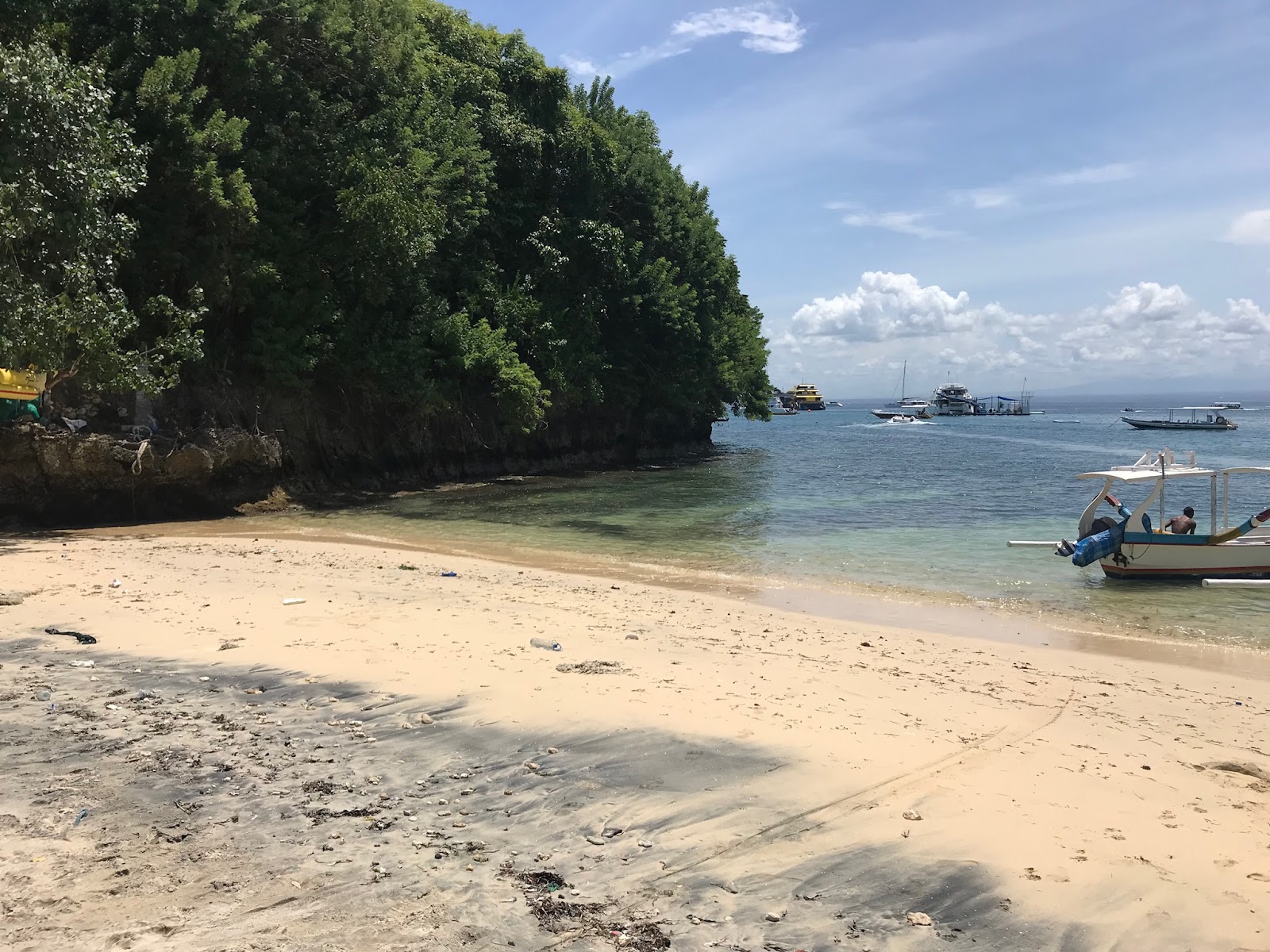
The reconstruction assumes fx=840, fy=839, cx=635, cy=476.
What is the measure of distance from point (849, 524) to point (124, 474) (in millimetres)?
17817

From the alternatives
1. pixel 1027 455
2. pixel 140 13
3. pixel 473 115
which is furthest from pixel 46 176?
pixel 1027 455

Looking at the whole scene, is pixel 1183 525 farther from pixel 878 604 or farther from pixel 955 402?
pixel 955 402

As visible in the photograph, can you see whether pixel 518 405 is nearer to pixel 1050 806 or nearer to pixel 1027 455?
pixel 1050 806

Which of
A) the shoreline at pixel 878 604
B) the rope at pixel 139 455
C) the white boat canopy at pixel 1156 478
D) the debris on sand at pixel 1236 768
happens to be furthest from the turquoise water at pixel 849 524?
the debris on sand at pixel 1236 768

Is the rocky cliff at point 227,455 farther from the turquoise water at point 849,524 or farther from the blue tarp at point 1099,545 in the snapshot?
the blue tarp at point 1099,545

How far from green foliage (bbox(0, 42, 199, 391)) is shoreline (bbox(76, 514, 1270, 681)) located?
3925 millimetres

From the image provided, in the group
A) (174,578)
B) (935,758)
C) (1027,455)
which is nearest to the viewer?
(935,758)

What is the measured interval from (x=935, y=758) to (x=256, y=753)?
15.3 ft

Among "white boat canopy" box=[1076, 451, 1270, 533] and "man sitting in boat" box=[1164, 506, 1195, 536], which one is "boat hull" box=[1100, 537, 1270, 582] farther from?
"man sitting in boat" box=[1164, 506, 1195, 536]

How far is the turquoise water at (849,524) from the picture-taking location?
14.5 metres

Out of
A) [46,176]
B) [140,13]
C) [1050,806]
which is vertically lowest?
[1050,806]

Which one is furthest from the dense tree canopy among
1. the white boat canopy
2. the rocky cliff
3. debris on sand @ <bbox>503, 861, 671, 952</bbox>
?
the white boat canopy

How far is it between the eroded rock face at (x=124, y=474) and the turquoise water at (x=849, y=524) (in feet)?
7.69

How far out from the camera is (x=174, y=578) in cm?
1212
